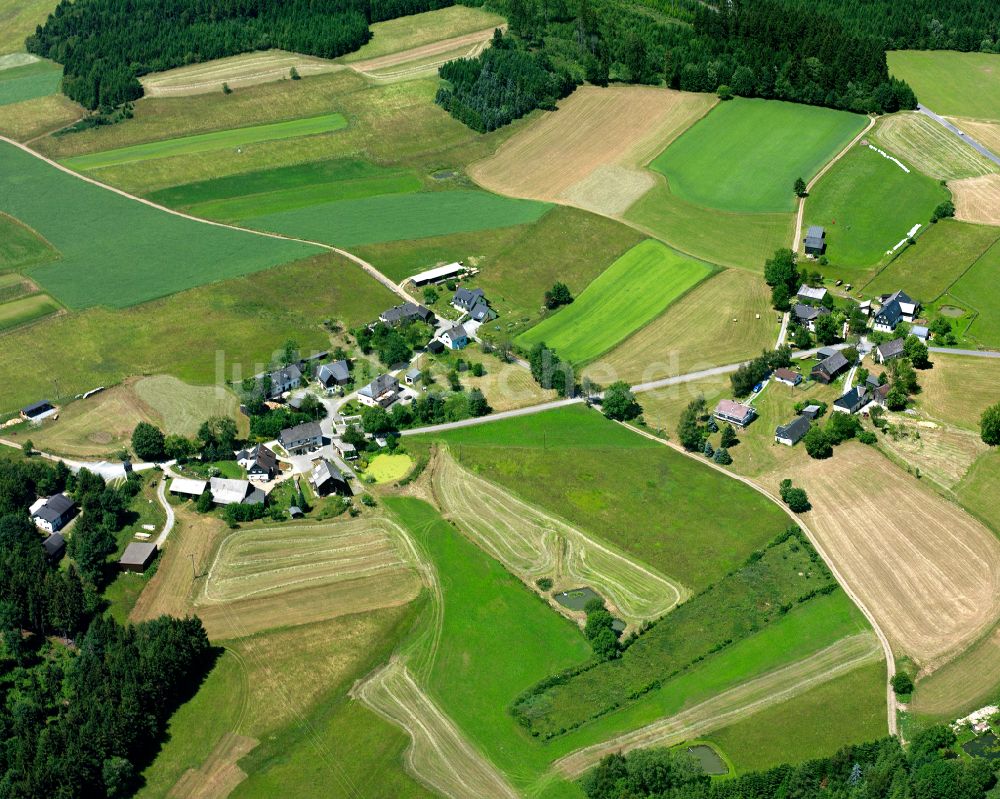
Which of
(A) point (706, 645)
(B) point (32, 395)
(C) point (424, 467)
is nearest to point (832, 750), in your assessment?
(A) point (706, 645)

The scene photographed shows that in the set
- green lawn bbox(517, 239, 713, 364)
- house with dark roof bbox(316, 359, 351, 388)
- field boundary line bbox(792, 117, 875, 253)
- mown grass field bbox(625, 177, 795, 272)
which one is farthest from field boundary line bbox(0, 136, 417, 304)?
field boundary line bbox(792, 117, 875, 253)

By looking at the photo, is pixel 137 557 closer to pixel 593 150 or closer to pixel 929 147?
pixel 593 150

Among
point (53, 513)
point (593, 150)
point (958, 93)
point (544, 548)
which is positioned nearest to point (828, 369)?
point (544, 548)

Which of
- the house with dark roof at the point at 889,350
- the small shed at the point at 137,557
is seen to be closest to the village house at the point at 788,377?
the house with dark roof at the point at 889,350

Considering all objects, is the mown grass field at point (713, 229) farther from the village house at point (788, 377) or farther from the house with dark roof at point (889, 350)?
the village house at point (788, 377)

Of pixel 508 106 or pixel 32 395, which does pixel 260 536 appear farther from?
pixel 508 106

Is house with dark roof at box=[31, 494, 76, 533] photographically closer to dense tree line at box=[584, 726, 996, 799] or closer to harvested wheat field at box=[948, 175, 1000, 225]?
dense tree line at box=[584, 726, 996, 799]
